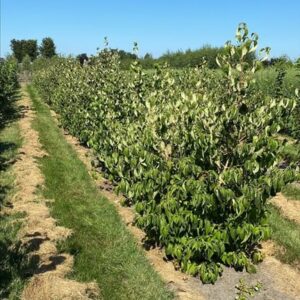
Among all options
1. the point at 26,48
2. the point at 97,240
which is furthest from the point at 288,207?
the point at 26,48

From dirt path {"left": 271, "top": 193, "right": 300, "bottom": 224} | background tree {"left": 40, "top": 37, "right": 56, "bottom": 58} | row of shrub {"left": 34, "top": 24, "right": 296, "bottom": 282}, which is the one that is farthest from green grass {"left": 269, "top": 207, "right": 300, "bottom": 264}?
background tree {"left": 40, "top": 37, "right": 56, "bottom": 58}

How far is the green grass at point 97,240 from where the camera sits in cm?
594

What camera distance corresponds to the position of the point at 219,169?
615 cm

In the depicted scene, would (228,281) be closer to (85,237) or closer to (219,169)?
(219,169)

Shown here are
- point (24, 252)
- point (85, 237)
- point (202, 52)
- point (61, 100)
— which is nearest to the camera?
point (24, 252)

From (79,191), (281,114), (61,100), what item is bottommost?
(79,191)

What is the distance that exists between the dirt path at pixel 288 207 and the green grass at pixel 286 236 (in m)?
0.18

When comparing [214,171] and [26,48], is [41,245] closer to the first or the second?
[214,171]

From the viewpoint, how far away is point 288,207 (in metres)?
9.62

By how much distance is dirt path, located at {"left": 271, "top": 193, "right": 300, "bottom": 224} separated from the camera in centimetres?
908

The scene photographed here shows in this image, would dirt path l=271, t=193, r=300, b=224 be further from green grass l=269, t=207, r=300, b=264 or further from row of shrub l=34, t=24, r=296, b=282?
row of shrub l=34, t=24, r=296, b=282

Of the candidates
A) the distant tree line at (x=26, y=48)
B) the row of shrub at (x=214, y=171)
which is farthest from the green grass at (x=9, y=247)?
the distant tree line at (x=26, y=48)

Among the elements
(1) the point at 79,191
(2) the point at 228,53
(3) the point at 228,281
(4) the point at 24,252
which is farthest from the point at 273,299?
(1) the point at 79,191

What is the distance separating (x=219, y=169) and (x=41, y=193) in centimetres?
500
